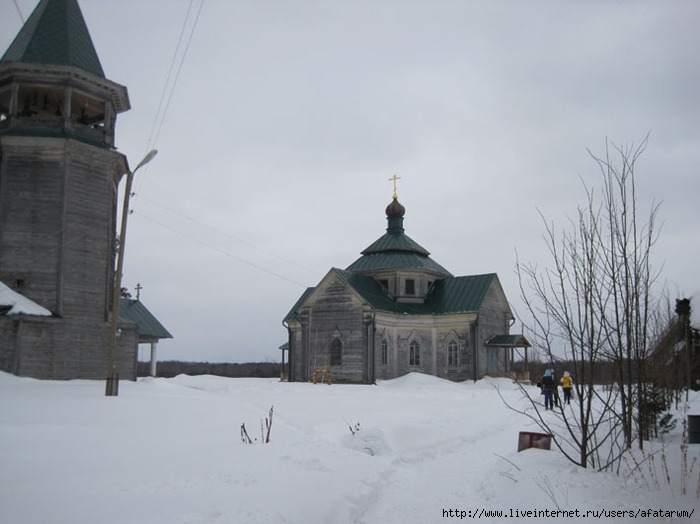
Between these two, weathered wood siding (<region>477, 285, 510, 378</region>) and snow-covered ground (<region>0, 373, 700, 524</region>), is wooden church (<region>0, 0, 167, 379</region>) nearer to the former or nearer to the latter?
snow-covered ground (<region>0, 373, 700, 524</region>)

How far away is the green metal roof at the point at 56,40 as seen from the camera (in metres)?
24.5

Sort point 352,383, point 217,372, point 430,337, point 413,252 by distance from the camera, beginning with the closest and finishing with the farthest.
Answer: point 352,383 < point 430,337 < point 413,252 < point 217,372

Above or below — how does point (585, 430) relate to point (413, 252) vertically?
below

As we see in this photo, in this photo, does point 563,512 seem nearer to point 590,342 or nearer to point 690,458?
point 590,342

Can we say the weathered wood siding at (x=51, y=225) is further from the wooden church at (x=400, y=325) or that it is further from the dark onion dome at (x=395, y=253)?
the dark onion dome at (x=395, y=253)

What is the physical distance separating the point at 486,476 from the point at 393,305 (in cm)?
2778

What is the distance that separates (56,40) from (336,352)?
21.4 m

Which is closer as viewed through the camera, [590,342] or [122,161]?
[590,342]

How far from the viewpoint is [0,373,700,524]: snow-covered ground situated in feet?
21.3

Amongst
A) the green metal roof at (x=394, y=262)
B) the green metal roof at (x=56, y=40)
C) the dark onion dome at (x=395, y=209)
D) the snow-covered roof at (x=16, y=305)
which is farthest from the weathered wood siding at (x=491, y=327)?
the green metal roof at (x=56, y=40)

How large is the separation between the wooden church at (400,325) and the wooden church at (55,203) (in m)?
13.5

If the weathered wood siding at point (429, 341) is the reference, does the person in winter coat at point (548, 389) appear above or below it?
below

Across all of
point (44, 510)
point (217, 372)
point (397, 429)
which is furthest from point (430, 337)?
point (217, 372)

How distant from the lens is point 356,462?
10.6 meters
